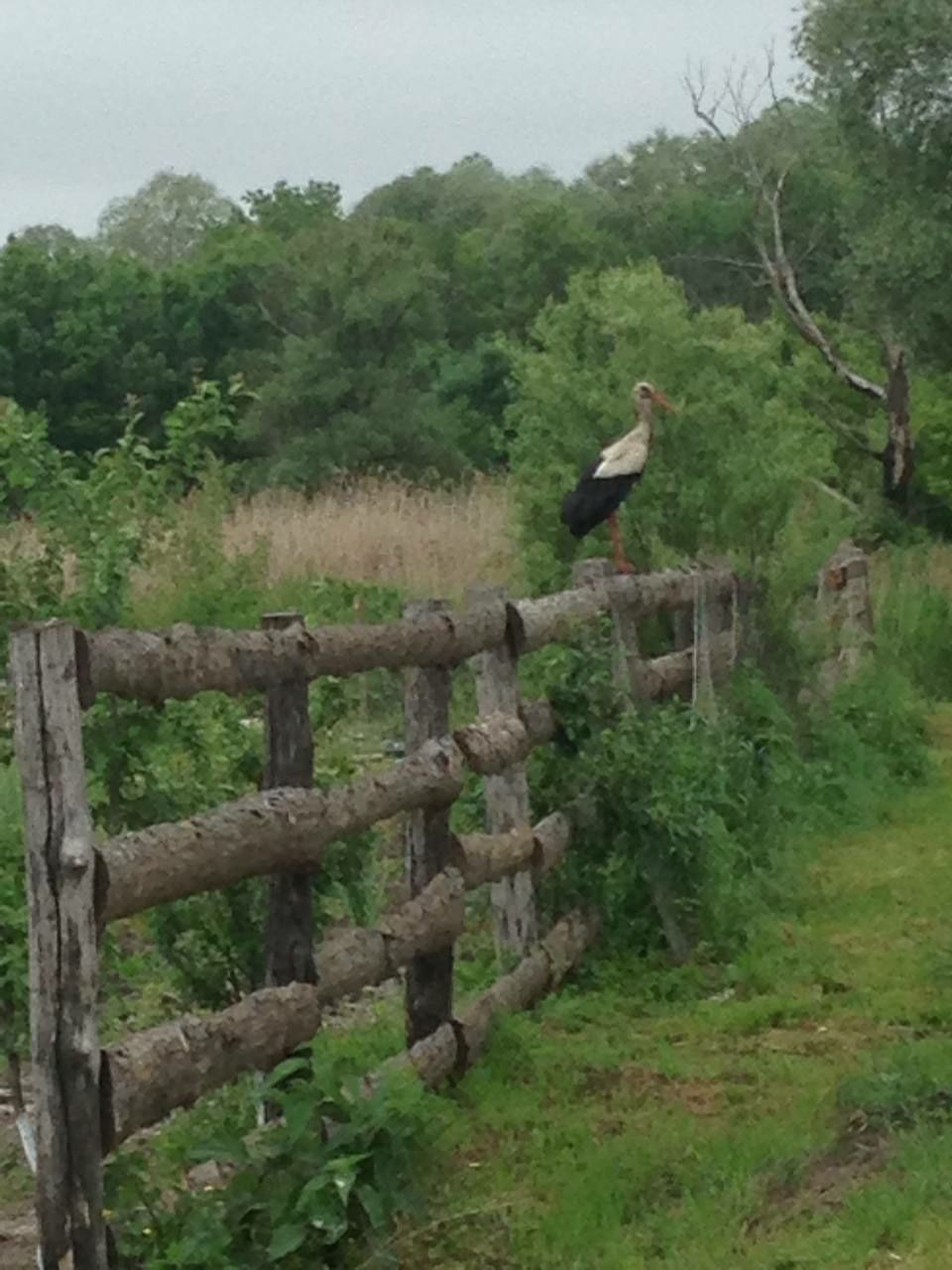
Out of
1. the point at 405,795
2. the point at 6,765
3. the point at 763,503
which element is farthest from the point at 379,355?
the point at 405,795

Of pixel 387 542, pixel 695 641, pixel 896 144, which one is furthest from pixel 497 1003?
pixel 896 144

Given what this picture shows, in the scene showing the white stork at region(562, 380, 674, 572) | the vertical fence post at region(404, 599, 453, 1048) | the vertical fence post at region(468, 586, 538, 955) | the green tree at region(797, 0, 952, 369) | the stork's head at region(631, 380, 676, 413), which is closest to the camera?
the vertical fence post at region(404, 599, 453, 1048)

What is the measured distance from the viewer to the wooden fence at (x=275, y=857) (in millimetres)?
4477

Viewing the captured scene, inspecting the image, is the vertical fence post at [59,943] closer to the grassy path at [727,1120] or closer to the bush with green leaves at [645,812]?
the grassy path at [727,1120]

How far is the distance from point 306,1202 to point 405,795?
1551mm

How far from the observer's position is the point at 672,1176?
5617mm

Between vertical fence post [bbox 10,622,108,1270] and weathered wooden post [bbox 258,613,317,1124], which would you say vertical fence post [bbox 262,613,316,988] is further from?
vertical fence post [bbox 10,622,108,1270]

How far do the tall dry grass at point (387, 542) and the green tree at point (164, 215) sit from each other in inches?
2308

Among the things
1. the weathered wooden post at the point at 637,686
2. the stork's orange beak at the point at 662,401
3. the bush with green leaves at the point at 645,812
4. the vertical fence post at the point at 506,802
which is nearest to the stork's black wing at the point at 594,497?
the stork's orange beak at the point at 662,401

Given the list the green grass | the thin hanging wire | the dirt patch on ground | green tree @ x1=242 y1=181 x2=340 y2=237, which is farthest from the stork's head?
green tree @ x1=242 y1=181 x2=340 y2=237

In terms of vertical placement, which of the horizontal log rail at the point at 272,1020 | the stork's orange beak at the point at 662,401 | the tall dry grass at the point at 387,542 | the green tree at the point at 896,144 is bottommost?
the tall dry grass at the point at 387,542

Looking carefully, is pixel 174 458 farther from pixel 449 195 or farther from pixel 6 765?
pixel 449 195

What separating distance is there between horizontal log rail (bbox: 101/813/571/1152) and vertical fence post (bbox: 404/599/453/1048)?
74 mm

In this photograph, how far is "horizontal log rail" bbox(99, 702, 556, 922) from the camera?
473 centimetres
